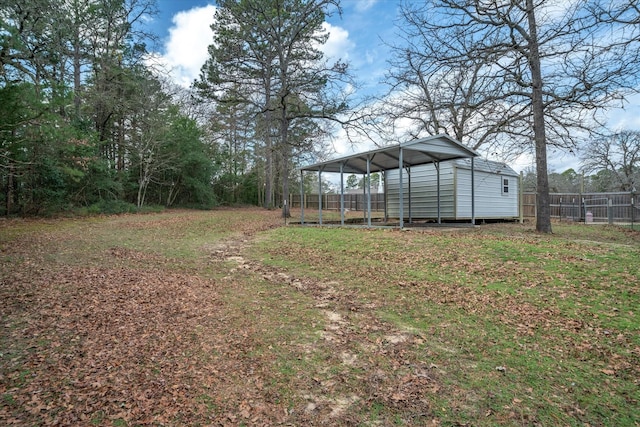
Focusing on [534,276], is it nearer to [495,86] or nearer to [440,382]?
[440,382]

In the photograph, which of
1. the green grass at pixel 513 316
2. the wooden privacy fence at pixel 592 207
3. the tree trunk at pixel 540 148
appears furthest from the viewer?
the wooden privacy fence at pixel 592 207

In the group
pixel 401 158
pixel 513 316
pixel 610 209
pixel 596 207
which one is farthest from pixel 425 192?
pixel 513 316

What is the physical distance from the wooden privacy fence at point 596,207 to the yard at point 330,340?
11.5 meters

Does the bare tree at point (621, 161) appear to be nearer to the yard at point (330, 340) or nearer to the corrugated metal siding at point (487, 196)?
the corrugated metal siding at point (487, 196)

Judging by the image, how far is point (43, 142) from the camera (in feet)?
36.4

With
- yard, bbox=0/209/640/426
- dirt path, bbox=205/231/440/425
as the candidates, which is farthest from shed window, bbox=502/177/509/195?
dirt path, bbox=205/231/440/425

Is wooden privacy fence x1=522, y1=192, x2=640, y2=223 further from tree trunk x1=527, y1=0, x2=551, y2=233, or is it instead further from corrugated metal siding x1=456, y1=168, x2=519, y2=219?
tree trunk x1=527, y1=0, x2=551, y2=233

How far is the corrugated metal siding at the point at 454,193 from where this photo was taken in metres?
13.9

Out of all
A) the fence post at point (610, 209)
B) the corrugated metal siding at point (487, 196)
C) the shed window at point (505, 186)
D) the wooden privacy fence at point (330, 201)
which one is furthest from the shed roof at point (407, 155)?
the wooden privacy fence at point (330, 201)

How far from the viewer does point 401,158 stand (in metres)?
10.4

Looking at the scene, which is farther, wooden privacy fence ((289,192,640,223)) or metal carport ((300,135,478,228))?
wooden privacy fence ((289,192,640,223))

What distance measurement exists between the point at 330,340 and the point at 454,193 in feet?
38.7

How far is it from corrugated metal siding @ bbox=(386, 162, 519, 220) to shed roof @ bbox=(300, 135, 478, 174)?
98 cm

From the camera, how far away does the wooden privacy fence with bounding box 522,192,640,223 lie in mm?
15227
